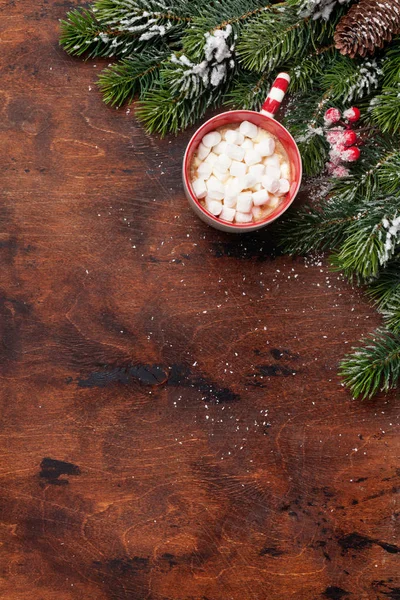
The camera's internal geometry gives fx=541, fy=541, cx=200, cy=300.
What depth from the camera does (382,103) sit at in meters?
0.93

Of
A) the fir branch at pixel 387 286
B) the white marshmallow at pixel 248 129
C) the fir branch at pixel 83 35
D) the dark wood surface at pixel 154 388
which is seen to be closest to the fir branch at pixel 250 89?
the white marshmallow at pixel 248 129

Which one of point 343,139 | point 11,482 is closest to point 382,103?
point 343,139

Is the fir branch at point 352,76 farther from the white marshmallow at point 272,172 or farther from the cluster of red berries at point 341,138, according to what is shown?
the white marshmallow at point 272,172

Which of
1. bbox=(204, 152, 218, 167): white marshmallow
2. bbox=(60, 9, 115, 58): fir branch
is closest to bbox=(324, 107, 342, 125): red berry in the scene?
bbox=(204, 152, 218, 167): white marshmallow

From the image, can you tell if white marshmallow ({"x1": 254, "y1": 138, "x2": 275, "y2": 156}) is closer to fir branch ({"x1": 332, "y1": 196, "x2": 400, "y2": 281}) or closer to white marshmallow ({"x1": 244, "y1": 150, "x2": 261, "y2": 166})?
white marshmallow ({"x1": 244, "y1": 150, "x2": 261, "y2": 166})

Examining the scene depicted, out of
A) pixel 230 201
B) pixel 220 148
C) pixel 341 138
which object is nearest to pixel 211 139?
pixel 220 148

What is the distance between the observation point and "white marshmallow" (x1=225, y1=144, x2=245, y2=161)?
0.96m

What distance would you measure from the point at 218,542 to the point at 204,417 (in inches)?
9.3

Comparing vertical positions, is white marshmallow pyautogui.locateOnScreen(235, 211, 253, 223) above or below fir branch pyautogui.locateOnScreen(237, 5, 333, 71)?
below

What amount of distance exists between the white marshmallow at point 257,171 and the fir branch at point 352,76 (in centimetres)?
18

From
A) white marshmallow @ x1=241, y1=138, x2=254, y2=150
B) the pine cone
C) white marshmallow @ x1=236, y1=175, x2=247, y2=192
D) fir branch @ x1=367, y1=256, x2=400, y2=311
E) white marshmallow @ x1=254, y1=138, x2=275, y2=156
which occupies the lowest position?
fir branch @ x1=367, y1=256, x2=400, y2=311

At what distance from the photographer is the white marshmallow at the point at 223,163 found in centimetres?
96

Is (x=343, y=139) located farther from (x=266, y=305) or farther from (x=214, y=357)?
(x=214, y=357)

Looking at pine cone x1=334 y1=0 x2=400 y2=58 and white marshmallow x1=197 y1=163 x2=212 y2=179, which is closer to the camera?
pine cone x1=334 y1=0 x2=400 y2=58
